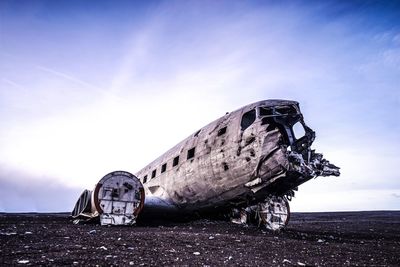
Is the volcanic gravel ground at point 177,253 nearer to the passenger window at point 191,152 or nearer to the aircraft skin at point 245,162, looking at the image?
the aircraft skin at point 245,162

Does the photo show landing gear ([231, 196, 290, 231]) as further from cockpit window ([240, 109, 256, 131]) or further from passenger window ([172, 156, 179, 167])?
passenger window ([172, 156, 179, 167])

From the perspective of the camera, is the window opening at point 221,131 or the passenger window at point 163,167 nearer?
the window opening at point 221,131

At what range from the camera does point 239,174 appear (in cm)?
1016

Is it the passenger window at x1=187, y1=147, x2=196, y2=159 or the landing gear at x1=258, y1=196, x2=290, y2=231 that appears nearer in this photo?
the landing gear at x1=258, y1=196, x2=290, y2=231

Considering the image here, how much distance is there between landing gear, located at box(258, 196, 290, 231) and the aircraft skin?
41 centimetres

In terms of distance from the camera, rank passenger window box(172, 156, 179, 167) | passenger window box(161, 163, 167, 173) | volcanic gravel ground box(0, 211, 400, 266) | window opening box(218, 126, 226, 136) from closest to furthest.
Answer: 1. volcanic gravel ground box(0, 211, 400, 266)
2. window opening box(218, 126, 226, 136)
3. passenger window box(172, 156, 179, 167)
4. passenger window box(161, 163, 167, 173)

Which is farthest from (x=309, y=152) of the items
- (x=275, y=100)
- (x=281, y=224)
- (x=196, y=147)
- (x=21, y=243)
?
(x=21, y=243)

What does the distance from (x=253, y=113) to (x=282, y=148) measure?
2.03m

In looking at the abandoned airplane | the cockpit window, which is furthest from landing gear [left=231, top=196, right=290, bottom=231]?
the cockpit window

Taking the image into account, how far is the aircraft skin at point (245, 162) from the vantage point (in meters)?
9.55

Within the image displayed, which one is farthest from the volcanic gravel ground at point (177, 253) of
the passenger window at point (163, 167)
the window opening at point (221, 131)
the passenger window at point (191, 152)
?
the passenger window at point (163, 167)

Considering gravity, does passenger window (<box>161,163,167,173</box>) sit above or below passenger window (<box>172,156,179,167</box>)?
below

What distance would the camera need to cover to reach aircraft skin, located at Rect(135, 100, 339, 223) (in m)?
9.55

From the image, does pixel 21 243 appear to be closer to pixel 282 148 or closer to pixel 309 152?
pixel 282 148
